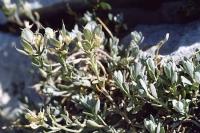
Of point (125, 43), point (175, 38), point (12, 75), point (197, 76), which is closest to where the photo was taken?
point (197, 76)

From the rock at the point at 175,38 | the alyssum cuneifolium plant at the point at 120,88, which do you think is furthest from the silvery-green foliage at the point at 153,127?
the rock at the point at 175,38

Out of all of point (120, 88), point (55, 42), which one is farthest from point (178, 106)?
point (55, 42)

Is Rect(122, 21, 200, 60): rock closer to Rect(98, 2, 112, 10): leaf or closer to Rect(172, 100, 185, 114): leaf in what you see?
Rect(98, 2, 112, 10): leaf

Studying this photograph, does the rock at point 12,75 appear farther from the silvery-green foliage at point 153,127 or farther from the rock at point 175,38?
the silvery-green foliage at point 153,127

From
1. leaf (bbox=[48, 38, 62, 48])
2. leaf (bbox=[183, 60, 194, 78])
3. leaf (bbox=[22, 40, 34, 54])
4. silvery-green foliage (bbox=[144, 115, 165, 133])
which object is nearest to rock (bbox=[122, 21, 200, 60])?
leaf (bbox=[183, 60, 194, 78])

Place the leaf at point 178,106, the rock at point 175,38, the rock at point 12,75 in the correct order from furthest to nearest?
the rock at point 12,75
the rock at point 175,38
the leaf at point 178,106

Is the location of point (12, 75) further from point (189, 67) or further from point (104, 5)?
point (189, 67)
